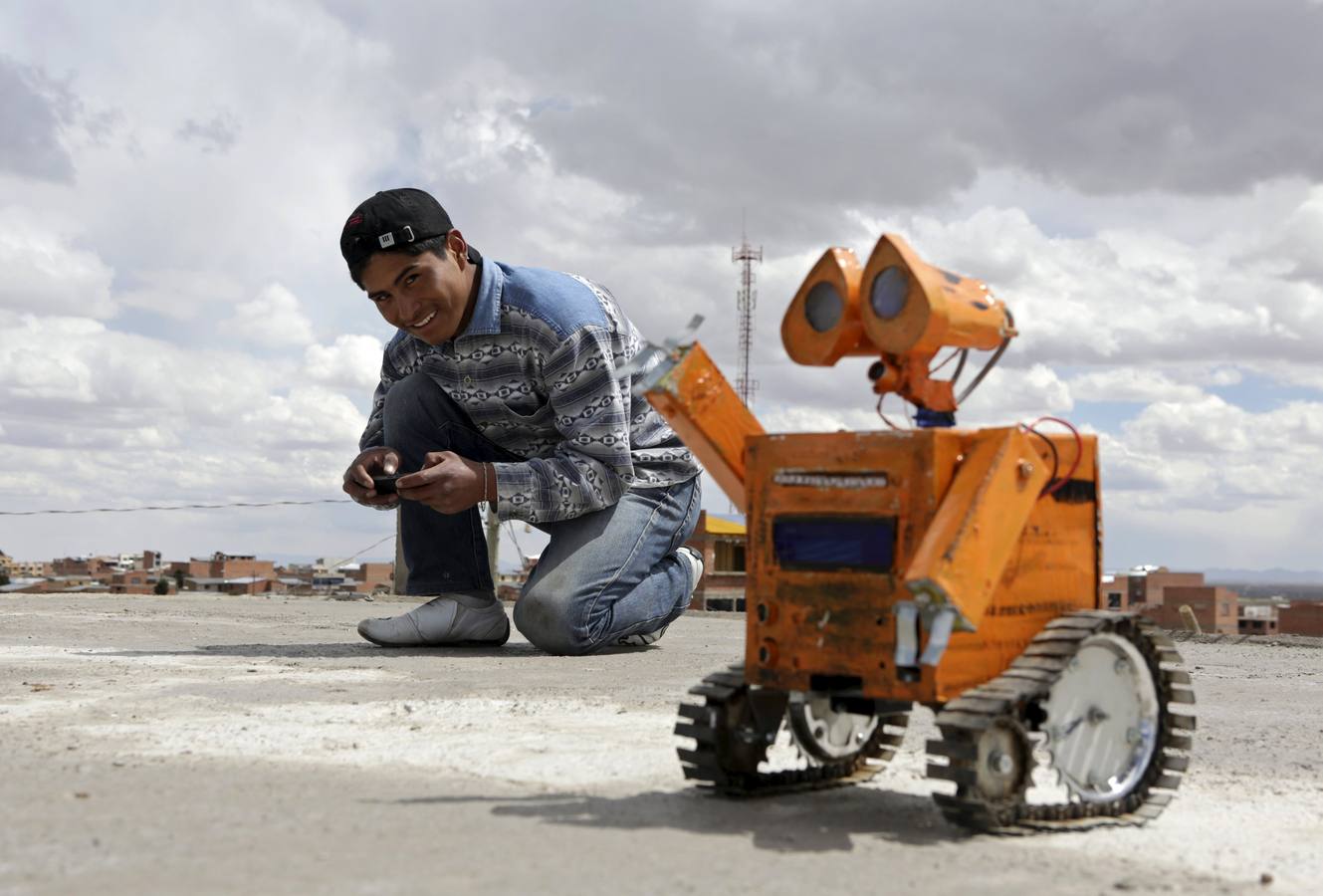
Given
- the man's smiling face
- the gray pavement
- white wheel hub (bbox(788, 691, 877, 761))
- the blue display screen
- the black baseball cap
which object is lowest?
the gray pavement

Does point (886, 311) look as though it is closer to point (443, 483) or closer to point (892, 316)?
point (892, 316)

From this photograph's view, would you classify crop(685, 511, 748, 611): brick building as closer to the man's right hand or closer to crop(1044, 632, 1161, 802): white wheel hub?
the man's right hand

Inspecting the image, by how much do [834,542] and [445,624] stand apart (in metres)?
3.67

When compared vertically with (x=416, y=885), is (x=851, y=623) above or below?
above

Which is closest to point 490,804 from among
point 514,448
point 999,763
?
point 999,763

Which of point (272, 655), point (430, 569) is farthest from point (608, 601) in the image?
point (272, 655)

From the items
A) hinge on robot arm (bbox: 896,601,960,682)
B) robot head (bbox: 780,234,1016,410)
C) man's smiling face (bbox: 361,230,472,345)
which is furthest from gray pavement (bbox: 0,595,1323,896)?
man's smiling face (bbox: 361,230,472,345)

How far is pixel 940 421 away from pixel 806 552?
422mm

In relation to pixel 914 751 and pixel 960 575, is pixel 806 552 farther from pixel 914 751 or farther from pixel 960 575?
pixel 914 751

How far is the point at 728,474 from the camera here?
3.03 m

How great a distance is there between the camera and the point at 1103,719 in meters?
2.86

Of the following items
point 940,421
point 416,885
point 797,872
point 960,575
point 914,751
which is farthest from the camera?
point 914,751

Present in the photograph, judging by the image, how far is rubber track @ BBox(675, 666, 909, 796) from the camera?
2840mm

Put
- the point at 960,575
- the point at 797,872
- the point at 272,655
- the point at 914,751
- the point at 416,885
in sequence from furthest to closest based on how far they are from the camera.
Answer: the point at 272,655, the point at 914,751, the point at 960,575, the point at 797,872, the point at 416,885
